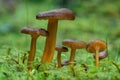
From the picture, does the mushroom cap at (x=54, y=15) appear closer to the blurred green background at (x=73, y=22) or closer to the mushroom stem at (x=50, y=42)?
the mushroom stem at (x=50, y=42)

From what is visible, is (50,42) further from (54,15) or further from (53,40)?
(54,15)

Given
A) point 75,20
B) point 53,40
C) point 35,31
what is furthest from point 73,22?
point 35,31

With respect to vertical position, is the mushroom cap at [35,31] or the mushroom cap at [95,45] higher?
the mushroom cap at [35,31]

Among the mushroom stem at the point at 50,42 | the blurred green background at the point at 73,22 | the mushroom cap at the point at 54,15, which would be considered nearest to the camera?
the mushroom cap at the point at 54,15

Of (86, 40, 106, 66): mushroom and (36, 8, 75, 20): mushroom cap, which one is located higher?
(36, 8, 75, 20): mushroom cap

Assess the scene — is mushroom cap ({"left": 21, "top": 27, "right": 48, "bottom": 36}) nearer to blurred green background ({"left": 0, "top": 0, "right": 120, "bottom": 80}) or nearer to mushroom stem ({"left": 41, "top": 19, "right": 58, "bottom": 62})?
mushroom stem ({"left": 41, "top": 19, "right": 58, "bottom": 62})

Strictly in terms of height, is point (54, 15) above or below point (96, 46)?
above

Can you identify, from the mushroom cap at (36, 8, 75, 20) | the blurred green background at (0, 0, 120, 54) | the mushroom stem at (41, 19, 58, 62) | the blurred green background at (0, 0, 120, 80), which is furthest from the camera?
the blurred green background at (0, 0, 120, 54)

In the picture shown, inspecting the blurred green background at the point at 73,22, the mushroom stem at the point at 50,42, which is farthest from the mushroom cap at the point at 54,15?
the blurred green background at the point at 73,22

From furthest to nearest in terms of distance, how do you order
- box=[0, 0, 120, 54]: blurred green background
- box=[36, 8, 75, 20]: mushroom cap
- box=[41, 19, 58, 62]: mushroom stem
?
box=[0, 0, 120, 54]: blurred green background → box=[41, 19, 58, 62]: mushroom stem → box=[36, 8, 75, 20]: mushroom cap

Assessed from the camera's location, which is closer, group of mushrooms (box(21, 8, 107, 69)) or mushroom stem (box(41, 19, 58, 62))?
group of mushrooms (box(21, 8, 107, 69))

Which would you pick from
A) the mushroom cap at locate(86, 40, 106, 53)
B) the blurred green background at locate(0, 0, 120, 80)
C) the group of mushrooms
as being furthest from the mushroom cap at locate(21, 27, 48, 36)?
the blurred green background at locate(0, 0, 120, 80)
